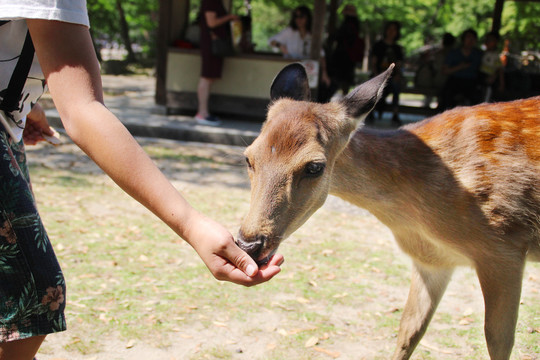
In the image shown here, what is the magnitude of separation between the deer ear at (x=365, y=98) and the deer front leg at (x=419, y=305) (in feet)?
3.70

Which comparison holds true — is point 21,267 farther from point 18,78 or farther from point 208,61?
→ point 208,61

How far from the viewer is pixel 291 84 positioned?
3.66 m

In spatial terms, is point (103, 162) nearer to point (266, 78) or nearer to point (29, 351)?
point (29, 351)

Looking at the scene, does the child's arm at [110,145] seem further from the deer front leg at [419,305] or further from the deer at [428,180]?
the deer front leg at [419,305]

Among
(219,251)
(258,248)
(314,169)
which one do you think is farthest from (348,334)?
(219,251)

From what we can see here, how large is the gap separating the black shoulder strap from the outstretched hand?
2.59 feet

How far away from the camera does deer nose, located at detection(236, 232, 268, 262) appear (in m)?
2.51

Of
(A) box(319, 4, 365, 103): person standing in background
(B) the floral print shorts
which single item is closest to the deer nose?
(B) the floral print shorts

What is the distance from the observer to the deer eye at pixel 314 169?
9.42 feet

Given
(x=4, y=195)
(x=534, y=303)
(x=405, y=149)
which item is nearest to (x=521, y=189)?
(x=405, y=149)

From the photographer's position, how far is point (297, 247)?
546 cm

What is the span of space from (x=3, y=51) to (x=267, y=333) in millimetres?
2623

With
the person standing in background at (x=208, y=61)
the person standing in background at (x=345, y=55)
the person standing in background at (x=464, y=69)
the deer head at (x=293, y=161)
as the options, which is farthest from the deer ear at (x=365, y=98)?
the person standing in background at (x=464, y=69)

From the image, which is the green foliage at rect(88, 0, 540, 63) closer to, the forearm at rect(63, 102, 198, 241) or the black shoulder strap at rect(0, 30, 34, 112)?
the black shoulder strap at rect(0, 30, 34, 112)
